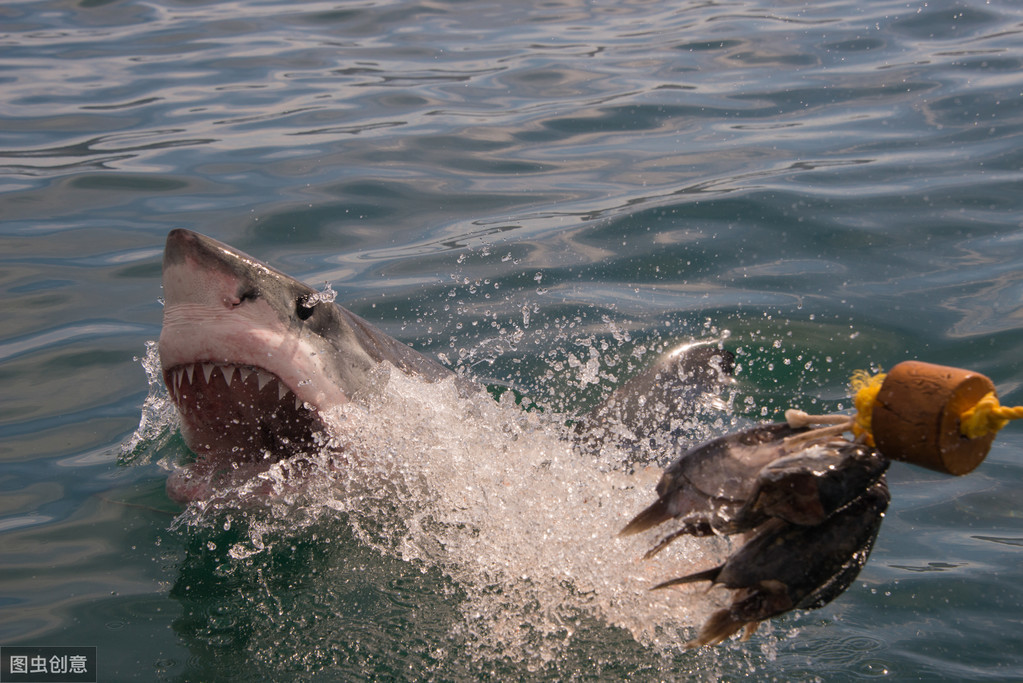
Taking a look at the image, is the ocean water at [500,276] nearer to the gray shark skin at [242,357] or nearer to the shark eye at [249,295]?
the gray shark skin at [242,357]

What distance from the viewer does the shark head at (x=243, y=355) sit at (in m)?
2.55

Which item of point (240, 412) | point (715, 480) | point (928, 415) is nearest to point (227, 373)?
point (240, 412)

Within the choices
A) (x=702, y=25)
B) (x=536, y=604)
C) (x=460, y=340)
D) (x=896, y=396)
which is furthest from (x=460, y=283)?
(x=702, y=25)

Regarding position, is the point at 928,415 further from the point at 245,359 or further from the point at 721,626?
the point at 245,359

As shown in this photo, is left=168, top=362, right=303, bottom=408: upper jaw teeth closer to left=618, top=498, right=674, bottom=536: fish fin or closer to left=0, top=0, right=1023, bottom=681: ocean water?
left=0, top=0, right=1023, bottom=681: ocean water

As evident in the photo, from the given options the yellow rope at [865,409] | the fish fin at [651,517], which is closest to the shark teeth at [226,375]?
the fish fin at [651,517]

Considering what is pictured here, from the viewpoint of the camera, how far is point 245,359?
2555mm

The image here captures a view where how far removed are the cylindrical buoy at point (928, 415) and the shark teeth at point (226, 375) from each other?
1.60 metres

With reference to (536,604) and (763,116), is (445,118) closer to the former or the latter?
(763,116)

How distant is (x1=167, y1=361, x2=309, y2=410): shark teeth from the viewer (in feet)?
8.45

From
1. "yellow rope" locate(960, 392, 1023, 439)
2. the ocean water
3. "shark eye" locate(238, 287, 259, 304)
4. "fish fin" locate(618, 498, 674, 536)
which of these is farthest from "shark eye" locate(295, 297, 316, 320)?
"yellow rope" locate(960, 392, 1023, 439)

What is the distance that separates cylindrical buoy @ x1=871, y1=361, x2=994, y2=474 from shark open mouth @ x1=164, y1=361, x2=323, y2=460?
1598 mm

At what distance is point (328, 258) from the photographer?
5.66 metres

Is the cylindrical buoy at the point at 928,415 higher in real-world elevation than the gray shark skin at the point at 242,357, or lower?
higher
